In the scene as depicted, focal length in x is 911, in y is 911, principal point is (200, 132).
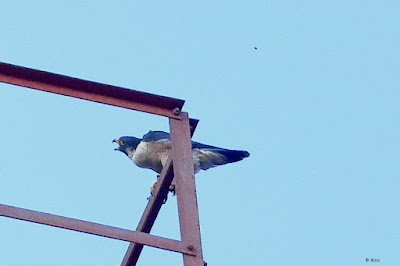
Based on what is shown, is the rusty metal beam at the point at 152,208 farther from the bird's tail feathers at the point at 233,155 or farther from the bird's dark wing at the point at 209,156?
the bird's dark wing at the point at 209,156

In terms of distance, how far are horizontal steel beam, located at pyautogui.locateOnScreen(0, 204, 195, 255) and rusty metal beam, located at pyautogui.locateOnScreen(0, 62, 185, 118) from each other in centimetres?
70

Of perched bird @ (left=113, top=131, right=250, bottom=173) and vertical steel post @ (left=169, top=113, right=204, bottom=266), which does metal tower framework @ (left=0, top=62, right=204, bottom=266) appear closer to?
vertical steel post @ (left=169, top=113, right=204, bottom=266)

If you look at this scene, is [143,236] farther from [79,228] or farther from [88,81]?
[88,81]

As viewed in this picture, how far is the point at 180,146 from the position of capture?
4.15 m

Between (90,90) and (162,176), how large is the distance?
0.54 meters

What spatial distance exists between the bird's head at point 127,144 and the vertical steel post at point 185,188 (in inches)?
164

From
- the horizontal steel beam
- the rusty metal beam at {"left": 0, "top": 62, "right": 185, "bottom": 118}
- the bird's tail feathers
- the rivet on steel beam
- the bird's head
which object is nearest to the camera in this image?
the horizontal steel beam

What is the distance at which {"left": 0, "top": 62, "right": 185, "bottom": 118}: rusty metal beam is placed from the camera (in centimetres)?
413

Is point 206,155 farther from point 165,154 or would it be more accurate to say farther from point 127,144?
point 127,144

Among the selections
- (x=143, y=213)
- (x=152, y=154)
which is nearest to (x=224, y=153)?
(x=152, y=154)

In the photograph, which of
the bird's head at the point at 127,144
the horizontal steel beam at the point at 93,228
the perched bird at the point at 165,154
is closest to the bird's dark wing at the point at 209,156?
the perched bird at the point at 165,154

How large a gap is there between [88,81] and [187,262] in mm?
1029

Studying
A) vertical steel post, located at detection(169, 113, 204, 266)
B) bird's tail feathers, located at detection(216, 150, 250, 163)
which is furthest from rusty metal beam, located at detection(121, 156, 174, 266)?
bird's tail feathers, located at detection(216, 150, 250, 163)

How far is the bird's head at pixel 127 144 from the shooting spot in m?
8.46
